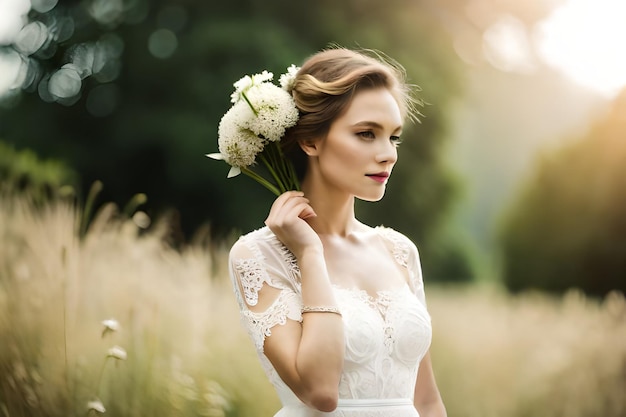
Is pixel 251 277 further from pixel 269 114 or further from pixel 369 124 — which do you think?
pixel 369 124

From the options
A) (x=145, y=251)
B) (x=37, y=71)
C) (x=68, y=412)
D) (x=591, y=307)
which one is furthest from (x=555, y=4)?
(x=68, y=412)

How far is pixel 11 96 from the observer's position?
11828 mm

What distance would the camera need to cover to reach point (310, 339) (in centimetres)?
276

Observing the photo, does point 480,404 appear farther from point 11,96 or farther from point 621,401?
point 11,96

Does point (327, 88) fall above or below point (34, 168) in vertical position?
above

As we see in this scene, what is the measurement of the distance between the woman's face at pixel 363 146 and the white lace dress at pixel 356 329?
357 millimetres

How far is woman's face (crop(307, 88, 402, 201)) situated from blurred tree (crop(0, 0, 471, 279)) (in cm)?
825

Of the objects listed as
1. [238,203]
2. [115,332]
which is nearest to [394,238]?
[115,332]

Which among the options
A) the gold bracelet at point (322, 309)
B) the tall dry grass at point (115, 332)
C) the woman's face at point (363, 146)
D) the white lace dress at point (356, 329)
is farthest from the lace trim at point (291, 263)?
the tall dry grass at point (115, 332)

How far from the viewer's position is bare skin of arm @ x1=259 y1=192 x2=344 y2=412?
9.02 feet

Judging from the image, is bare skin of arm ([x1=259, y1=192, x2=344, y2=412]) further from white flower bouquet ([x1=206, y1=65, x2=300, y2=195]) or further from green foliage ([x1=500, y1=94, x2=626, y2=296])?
green foliage ([x1=500, y1=94, x2=626, y2=296])

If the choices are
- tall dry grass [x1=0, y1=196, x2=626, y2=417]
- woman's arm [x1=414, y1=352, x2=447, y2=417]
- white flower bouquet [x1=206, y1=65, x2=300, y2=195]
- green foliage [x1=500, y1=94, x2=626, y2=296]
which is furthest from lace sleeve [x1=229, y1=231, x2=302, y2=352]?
green foliage [x1=500, y1=94, x2=626, y2=296]

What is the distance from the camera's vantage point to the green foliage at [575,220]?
11188 mm

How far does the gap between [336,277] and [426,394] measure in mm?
621
